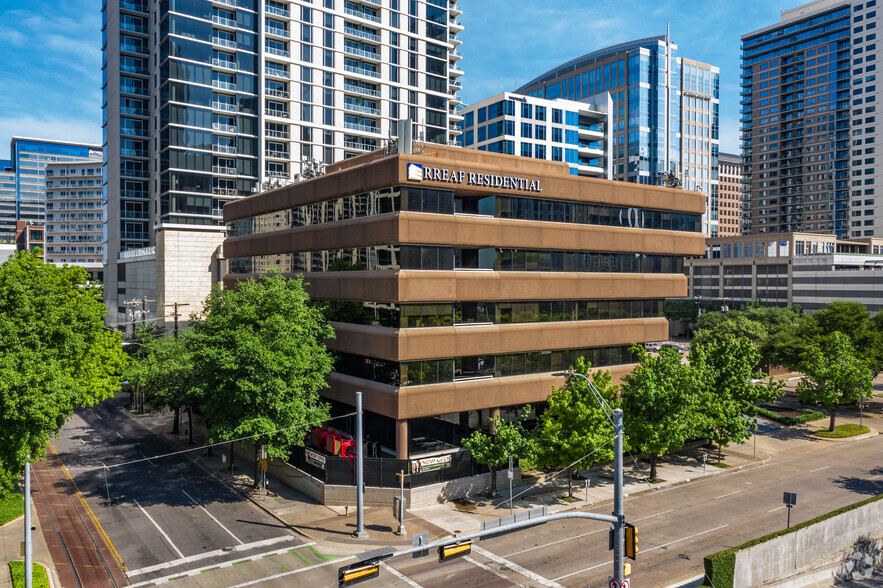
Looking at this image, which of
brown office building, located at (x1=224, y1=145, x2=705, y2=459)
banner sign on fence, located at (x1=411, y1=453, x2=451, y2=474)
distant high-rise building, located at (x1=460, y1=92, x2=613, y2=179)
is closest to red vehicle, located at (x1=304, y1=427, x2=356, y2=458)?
brown office building, located at (x1=224, y1=145, x2=705, y2=459)

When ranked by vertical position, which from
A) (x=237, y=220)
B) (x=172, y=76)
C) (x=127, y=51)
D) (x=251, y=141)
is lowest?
(x=237, y=220)

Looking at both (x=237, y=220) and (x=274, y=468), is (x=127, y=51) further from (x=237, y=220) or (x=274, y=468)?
(x=274, y=468)

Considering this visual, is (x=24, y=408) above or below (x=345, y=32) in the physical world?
below

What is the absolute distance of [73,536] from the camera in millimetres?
35188

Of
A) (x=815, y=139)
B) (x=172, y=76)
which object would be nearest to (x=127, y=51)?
(x=172, y=76)

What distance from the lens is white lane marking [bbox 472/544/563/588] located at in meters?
29.3

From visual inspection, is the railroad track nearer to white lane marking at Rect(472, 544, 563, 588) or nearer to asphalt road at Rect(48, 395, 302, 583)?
asphalt road at Rect(48, 395, 302, 583)

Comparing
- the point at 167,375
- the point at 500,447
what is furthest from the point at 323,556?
the point at 167,375

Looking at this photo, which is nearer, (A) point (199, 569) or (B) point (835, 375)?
(A) point (199, 569)

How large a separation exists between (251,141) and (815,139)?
173820 millimetres

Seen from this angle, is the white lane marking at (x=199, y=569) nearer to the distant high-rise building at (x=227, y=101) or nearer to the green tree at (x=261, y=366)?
the green tree at (x=261, y=366)

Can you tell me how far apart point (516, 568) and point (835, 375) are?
42061 mm

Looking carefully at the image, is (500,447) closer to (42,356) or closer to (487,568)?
(487,568)

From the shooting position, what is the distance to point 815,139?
628 ft
